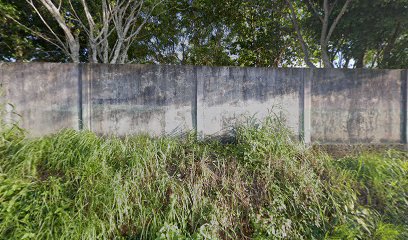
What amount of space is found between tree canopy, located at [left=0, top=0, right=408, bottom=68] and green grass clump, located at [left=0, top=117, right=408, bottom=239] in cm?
411

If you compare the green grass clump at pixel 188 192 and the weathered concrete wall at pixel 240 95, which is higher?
the weathered concrete wall at pixel 240 95

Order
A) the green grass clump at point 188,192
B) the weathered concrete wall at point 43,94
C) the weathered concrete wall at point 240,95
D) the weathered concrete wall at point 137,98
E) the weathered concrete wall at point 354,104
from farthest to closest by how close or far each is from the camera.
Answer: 1. the weathered concrete wall at point 354,104
2. the weathered concrete wall at point 240,95
3. the weathered concrete wall at point 137,98
4. the weathered concrete wall at point 43,94
5. the green grass clump at point 188,192

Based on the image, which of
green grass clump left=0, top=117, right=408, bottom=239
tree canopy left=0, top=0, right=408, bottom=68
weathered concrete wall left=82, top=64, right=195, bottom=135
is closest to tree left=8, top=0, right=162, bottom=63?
tree canopy left=0, top=0, right=408, bottom=68

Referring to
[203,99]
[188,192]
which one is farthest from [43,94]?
[188,192]

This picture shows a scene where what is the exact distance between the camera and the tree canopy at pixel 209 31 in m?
5.77

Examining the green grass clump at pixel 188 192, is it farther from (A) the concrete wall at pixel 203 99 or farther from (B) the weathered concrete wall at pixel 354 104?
(B) the weathered concrete wall at pixel 354 104

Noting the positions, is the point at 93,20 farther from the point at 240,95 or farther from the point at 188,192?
the point at 188,192

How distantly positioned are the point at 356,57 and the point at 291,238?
23.2 feet

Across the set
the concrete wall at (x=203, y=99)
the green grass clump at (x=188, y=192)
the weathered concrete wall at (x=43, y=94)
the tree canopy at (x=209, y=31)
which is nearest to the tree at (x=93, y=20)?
the tree canopy at (x=209, y=31)

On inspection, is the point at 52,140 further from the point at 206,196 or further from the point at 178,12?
the point at 178,12

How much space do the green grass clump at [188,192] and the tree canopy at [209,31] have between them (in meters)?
4.11

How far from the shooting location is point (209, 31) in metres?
9.16

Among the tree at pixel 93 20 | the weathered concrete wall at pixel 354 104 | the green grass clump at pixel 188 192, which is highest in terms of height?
the tree at pixel 93 20

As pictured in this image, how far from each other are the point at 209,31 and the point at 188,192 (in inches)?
321
